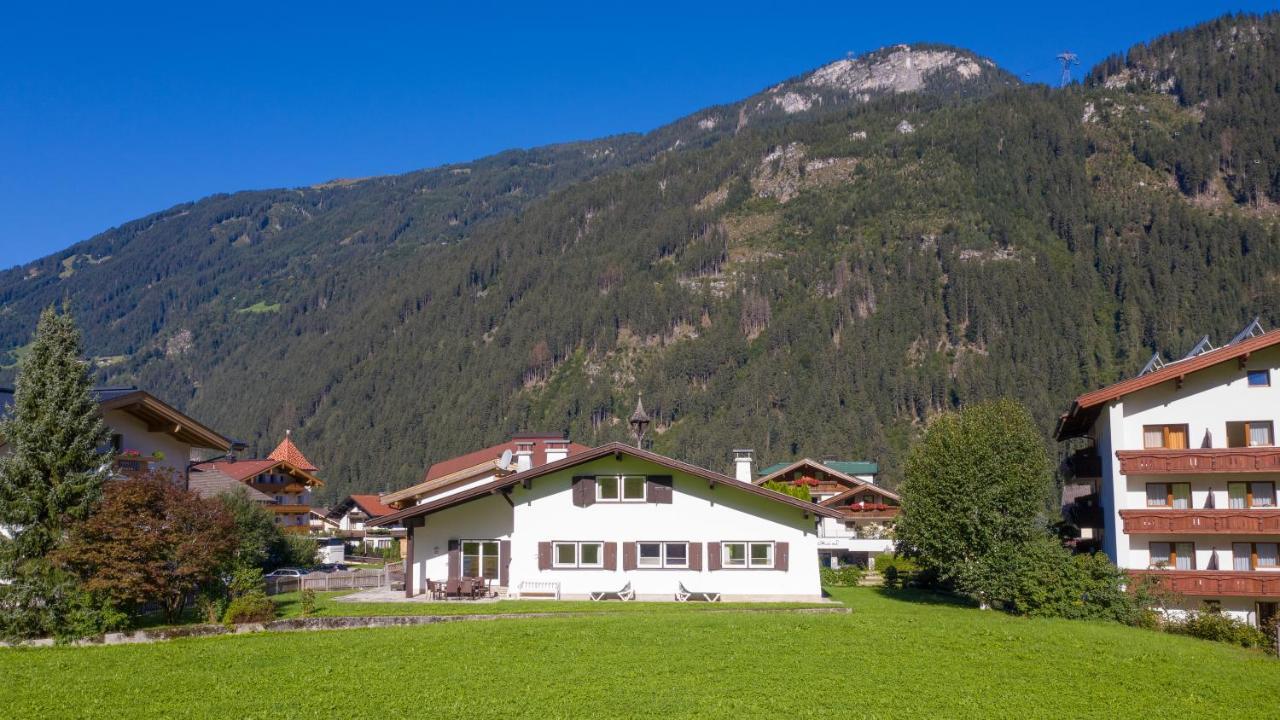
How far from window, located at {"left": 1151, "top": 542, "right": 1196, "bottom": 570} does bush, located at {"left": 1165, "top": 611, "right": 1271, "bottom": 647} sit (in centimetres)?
422

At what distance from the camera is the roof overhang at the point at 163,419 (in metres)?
33.2

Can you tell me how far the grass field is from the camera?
18.9m

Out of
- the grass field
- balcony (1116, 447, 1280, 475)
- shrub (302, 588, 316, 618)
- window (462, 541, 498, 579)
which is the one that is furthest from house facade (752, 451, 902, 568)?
shrub (302, 588, 316, 618)

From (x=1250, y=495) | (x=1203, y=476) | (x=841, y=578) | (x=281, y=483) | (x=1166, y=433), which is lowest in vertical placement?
(x=841, y=578)

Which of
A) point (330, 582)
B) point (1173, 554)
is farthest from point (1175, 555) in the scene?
point (330, 582)

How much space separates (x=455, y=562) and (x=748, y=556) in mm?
9911

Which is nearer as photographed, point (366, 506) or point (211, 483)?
point (211, 483)

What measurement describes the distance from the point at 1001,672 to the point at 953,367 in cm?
14940

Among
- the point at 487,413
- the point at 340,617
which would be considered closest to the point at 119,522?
the point at 340,617

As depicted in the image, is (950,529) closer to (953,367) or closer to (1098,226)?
(953,367)

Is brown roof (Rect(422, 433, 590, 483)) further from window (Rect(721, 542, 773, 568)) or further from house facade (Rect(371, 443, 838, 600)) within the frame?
window (Rect(721, 542, 773, 568))

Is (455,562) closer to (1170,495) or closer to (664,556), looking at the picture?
(664,556)

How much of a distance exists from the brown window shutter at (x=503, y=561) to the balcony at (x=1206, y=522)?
826 inches

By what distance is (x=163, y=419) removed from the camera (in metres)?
35.1
